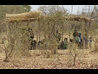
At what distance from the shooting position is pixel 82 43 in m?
11.1

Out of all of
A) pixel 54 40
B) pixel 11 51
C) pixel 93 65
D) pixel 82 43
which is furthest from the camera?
pixel 82 43

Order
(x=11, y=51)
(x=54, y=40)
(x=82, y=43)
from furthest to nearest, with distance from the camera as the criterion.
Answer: (x=82, y=43), (x=54, y=40), (x=11, y=51)

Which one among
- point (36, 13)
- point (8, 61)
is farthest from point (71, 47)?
point (36, 13)

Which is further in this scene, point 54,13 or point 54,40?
point 54,13

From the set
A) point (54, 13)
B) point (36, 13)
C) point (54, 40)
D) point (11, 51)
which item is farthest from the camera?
point (36, 13)

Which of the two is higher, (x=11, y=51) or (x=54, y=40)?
(x=54, y=40)

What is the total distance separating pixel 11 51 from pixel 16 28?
1099mm

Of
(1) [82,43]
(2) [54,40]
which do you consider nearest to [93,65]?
(2) [54,40]

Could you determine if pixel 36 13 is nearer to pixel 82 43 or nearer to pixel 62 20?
pixel 62 20

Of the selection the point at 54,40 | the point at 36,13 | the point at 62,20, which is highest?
the point at 36,13

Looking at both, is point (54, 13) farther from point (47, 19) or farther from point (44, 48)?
point (44, 48)

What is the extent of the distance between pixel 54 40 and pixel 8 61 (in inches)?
97.3

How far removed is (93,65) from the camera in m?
5.43

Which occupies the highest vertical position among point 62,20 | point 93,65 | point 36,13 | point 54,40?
point 36,13
